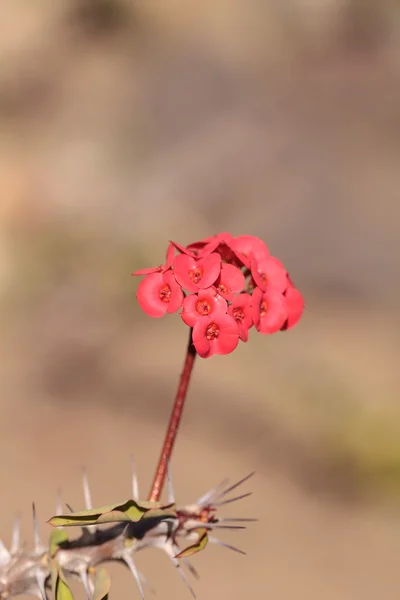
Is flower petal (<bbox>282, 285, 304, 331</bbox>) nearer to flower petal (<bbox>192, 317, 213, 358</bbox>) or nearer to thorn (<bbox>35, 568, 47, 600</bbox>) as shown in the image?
flower petal (<bbox>192, 317, 213, 358</bbox>)

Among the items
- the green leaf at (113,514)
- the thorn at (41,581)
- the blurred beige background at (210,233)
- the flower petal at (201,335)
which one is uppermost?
the blurred beige background at (210,233)

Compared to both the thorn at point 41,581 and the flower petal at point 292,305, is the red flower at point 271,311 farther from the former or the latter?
the thorn at point 41,581

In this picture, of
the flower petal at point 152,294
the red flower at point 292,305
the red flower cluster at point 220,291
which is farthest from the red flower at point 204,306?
the red flower at point 292,305

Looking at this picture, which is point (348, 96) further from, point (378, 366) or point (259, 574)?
point (259, 574)

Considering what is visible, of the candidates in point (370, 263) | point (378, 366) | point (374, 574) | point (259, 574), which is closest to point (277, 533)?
point (259, 574)

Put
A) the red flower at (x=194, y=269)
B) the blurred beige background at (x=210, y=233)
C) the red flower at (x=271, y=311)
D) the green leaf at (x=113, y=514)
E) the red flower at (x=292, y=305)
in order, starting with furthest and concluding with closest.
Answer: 1. the blurred beige background at (x=210, y=233)
2. the red flower at (x=292, y=305)
3. the red flower at (x=271, y=311)
4. the red flower at (x=194, y=269)
5. the green leaf at (x=113, y=514)

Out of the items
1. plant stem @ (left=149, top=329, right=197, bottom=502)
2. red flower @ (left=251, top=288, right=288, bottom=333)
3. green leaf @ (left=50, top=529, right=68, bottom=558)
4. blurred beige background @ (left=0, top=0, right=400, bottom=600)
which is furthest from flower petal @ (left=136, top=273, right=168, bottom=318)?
blurred beige background @ (left=0, top=0, right=400, bottom=600)

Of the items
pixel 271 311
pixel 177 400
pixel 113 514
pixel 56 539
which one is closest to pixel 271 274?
pixel 271 311

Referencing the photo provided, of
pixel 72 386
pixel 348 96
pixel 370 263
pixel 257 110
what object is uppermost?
pixel 348 96
